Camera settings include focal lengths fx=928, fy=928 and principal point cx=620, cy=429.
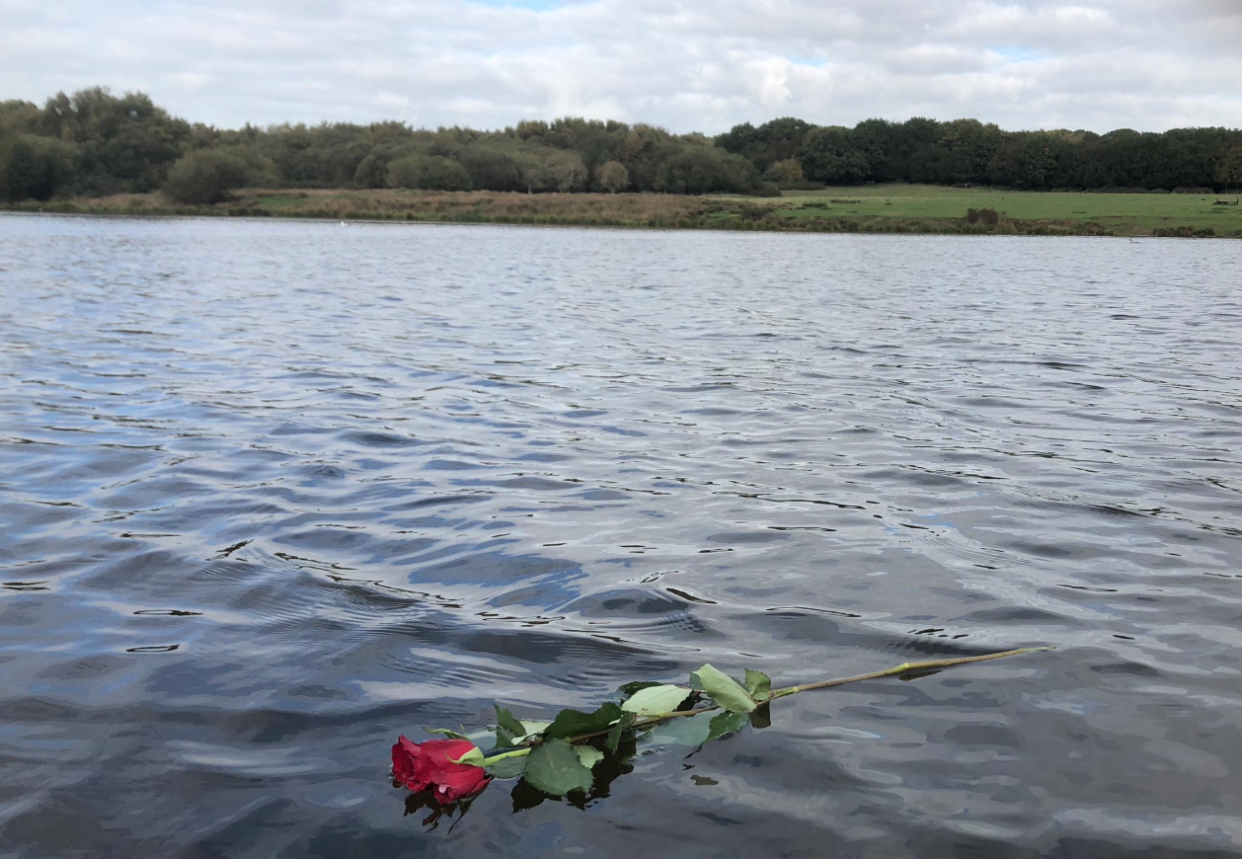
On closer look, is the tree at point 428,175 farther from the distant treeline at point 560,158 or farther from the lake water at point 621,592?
the lake water at point 621,592

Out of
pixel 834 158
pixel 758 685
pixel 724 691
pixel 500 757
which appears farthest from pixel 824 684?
pixel 834 158

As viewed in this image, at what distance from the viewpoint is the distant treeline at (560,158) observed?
106375mm

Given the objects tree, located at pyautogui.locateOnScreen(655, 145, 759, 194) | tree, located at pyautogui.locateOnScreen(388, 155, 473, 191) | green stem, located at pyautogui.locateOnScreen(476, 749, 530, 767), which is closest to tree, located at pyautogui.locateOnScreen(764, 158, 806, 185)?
tree, located at pyautogui.locateOnScreen(655, 145, 759, 194)

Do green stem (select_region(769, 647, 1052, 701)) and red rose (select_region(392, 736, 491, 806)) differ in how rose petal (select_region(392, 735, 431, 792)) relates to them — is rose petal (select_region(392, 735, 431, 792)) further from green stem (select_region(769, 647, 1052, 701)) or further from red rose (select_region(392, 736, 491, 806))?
green stem (select_region(769, 647, 1052, 701))

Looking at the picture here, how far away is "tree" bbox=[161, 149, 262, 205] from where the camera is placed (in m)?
104

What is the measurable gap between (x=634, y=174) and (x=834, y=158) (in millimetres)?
28245

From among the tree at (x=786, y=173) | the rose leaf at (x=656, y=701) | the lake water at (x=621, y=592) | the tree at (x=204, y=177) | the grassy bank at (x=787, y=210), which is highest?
the tree at (x=786, y=173)

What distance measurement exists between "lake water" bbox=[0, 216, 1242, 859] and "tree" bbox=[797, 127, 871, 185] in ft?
409

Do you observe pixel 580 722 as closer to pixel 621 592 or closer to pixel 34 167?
pixel 621 592

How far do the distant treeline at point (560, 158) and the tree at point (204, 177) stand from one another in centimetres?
16

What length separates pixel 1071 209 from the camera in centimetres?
8138

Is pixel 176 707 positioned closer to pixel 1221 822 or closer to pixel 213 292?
pixel 1221 822

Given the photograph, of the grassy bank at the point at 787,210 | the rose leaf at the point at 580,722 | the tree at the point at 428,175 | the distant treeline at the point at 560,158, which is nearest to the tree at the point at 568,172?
the distant treeline at the point at 560,158

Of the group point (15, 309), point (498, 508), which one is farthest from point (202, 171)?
point (498, 508)
